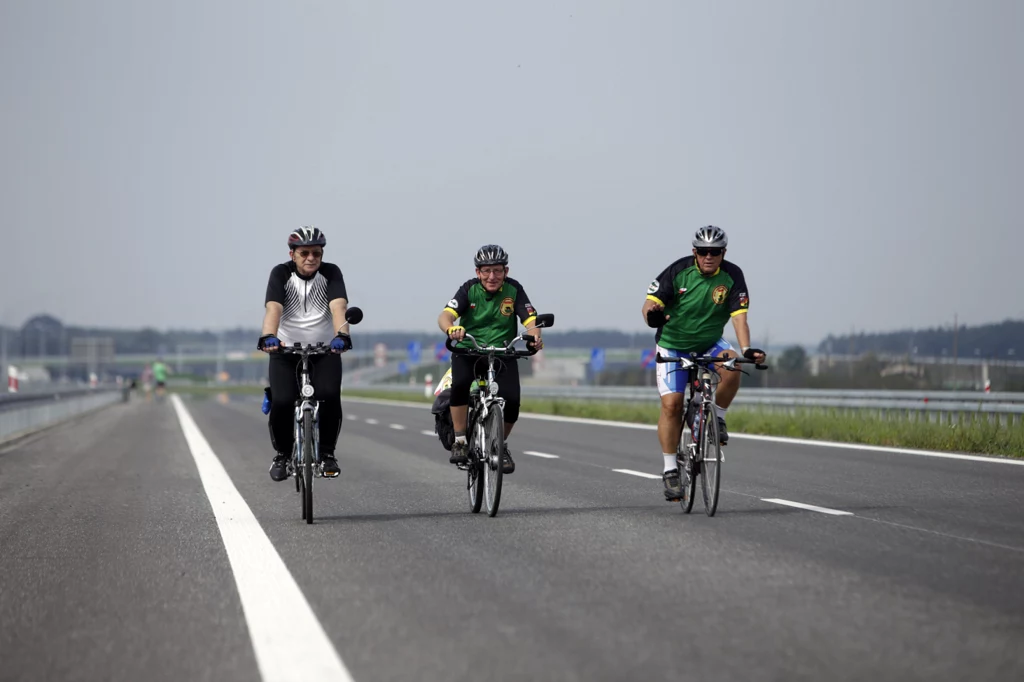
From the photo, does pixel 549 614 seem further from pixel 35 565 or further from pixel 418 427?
pixel 418 427

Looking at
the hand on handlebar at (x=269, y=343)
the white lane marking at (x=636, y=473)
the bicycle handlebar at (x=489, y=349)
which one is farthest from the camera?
the white lane marking at (x=636, y=473)

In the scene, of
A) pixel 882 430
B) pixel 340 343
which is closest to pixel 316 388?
pixel 340 343

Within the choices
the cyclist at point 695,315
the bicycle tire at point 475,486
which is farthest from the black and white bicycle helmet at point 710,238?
the bicycle tire at point 475,486

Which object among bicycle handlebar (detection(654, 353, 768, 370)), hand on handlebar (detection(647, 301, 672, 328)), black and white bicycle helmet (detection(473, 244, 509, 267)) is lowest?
bicycle handlebar (detection(654, 353, 768, 370))

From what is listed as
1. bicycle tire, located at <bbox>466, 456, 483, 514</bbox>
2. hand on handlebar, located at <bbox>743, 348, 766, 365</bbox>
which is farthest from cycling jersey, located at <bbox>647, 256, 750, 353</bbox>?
bicycle tire, located at <bbox>466, 456, 483, 514</bbox>

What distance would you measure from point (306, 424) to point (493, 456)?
52.1 inches

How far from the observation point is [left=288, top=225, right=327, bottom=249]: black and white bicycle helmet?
9477 mm

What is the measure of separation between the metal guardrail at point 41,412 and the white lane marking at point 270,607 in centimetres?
1614

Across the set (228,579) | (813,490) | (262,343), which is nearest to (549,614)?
(228,579)

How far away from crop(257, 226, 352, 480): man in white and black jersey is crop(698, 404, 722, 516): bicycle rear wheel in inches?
102

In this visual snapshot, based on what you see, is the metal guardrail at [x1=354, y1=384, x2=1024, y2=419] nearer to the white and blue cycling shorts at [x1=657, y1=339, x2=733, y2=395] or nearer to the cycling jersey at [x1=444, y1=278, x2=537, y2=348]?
the white and blue cycling shorts at [x1=657, y1=339, x2=733, y2=395]

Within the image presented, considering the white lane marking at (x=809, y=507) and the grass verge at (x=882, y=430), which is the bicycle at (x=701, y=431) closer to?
the white lane marking at (x=809, y=507)

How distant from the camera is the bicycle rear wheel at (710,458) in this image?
29.6ft

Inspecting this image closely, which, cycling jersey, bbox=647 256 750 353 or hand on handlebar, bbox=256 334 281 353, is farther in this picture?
cycling jersey, bbox=647 256 750 353
